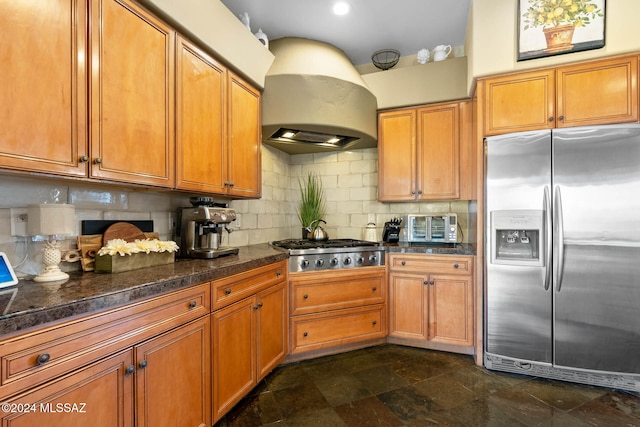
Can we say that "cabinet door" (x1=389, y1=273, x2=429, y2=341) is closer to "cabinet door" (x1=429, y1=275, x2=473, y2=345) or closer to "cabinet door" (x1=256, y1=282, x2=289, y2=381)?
"cabinet door" (x1=429, y1=275, x2=473, y2=345)

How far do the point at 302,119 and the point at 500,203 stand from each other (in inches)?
66.7

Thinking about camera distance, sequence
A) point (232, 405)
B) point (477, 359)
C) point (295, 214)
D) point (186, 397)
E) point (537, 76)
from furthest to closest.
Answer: point (295, 214)
point (477, 359)
point (537, 76)
point (232, 405)
point (186, 397)

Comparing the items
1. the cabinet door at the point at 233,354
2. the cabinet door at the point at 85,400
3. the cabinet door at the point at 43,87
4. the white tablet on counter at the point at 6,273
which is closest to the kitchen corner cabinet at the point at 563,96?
the cabinet door at the point at 233,354

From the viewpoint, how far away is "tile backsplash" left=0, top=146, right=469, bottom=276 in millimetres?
1747

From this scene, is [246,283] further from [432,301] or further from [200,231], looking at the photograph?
[432,301]

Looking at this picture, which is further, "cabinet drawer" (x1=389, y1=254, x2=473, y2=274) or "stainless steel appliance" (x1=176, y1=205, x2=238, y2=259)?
"cabinet drawer" (x1=389, y1=254, x2=473, y2=274)

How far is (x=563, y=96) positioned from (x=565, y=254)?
3.75 ft

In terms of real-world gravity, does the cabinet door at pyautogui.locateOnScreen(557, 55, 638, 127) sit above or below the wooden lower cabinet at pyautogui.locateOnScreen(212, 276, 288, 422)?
above

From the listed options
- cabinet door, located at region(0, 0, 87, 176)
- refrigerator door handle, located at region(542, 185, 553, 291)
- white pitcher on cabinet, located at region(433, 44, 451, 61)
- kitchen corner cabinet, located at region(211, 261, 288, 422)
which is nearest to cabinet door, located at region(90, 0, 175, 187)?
→ cabinet door, located at region(0, 0, 87, 176)

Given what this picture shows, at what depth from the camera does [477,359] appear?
8.09ft

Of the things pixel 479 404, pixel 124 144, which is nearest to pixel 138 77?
pixel 124 144

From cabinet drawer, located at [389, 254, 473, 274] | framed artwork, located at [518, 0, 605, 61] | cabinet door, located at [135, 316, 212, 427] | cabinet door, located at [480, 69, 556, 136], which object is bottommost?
cabinet door, located at [135, 316, 212, 427]

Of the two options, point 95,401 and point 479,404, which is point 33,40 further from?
point 479,404

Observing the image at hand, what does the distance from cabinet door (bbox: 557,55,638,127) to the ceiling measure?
3.36ft
